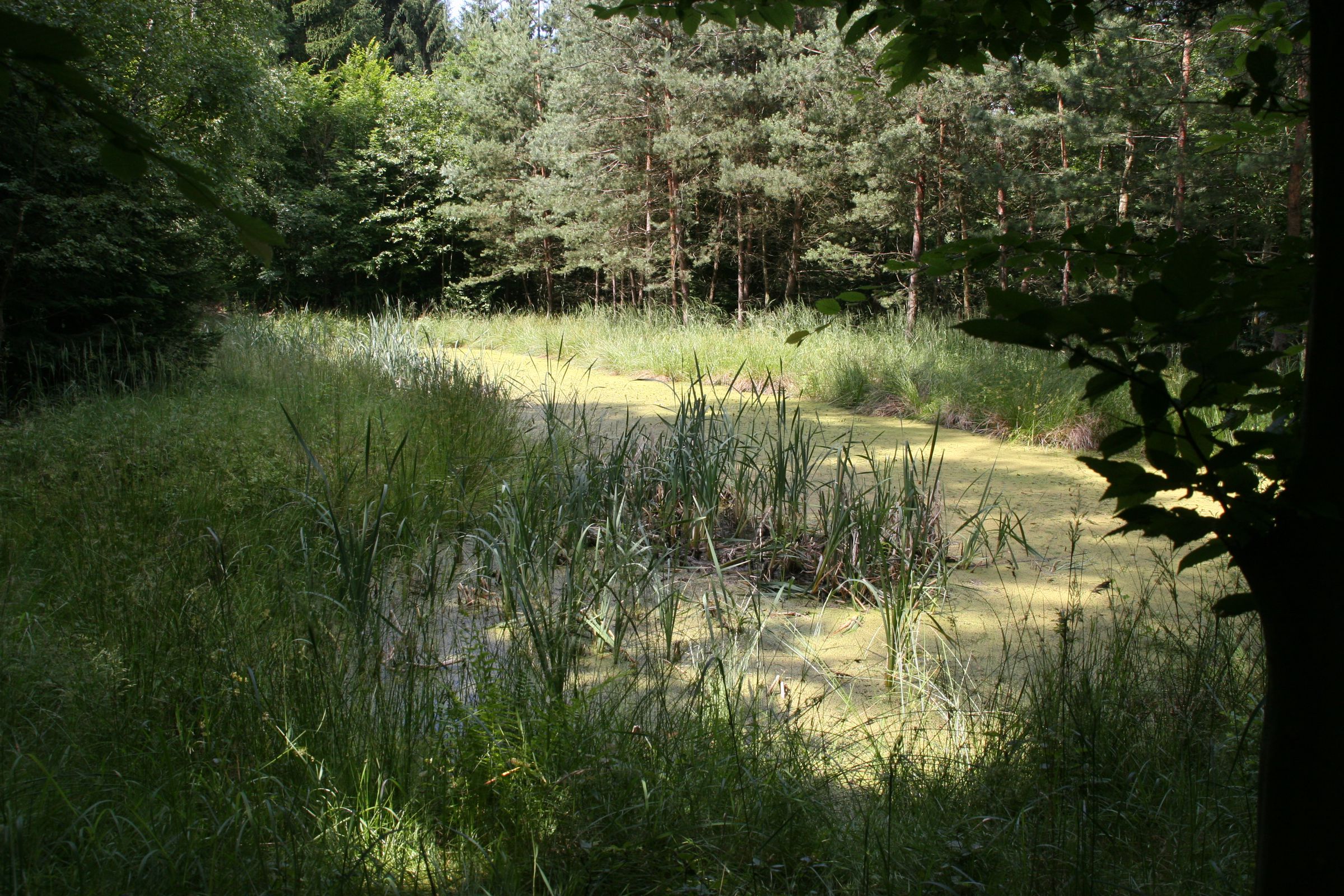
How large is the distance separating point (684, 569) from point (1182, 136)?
7.11 m

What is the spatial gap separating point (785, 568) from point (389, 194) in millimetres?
16082

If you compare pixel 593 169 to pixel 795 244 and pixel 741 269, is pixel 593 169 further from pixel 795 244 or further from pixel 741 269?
pixel 795 244

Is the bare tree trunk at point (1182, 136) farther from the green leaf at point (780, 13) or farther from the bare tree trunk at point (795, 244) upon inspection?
the green leaf at point (780, 13)

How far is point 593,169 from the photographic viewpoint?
1296cm

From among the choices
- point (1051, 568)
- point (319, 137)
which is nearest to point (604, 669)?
point (1051, 568)

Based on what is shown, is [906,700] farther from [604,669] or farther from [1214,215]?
[1214,215]

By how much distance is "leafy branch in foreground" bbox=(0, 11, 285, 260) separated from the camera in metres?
0.57

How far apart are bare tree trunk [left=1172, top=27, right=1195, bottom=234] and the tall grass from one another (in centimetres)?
206

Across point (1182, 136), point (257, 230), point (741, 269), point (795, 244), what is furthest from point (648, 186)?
point (257, 230)

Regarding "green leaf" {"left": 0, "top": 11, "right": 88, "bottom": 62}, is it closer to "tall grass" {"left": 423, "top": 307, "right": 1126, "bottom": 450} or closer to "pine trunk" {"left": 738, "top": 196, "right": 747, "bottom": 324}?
"tall grass" {"left": 423, "top": 307, "right": 1126, "bottom": 450}

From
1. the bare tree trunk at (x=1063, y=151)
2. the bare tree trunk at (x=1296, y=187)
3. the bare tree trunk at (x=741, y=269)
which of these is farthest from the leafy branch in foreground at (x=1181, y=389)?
the bare tree trunk at (x=741, y=269)

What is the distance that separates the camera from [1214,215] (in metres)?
9.52

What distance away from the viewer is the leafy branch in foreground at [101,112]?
1.88 feet

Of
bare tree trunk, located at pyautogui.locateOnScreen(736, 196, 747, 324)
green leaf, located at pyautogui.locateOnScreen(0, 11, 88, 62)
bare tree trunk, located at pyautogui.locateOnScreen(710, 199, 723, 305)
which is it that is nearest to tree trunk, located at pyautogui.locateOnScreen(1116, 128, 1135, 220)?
bare tree trunk, located at pyautogui.locateOnScreen(736, 196, 747, 324)
